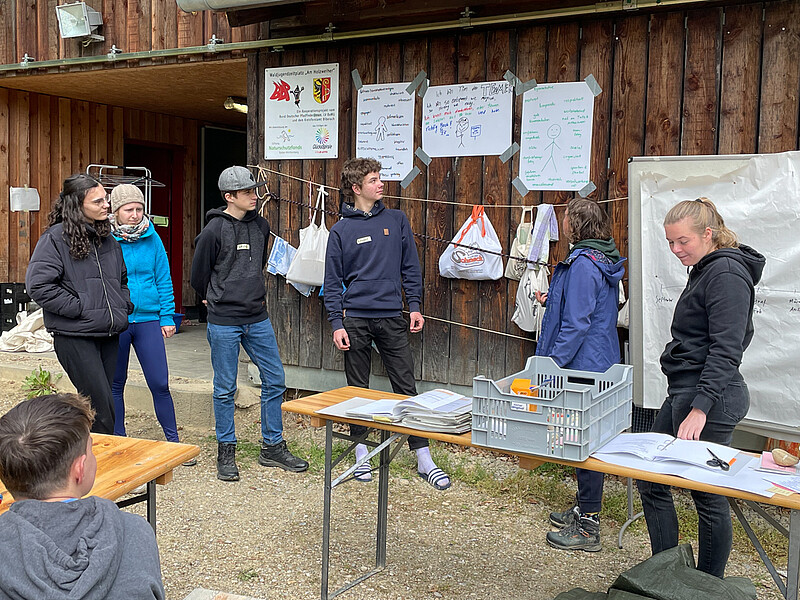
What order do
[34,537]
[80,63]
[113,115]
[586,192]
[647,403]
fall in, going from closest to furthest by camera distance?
[34,537]
[647,403]
[586,192]
[80,63]
[113,115]

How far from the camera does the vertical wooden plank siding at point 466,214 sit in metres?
5.05

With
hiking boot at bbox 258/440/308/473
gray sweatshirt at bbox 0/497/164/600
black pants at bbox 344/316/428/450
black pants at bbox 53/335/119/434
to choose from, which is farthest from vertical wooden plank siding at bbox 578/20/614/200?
gray sweatshirt at bbox 0/497/164/600

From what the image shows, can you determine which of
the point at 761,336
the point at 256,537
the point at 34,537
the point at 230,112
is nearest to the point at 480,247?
the point at 761,336

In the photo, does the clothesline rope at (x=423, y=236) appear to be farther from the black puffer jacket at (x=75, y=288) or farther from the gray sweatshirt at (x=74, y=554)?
the gray sweatshirt at (x=74, y=554)

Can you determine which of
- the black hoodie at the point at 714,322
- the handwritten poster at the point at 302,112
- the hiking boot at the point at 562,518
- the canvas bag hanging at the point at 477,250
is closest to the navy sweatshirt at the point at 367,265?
the canvas bag hanging at the point at 477,250

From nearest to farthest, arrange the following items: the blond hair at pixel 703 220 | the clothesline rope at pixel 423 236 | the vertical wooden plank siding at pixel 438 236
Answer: the blond hair at pixel 703 220 → the clothesline rope at pixel 423 236 → the vertical wooden plank siding at pixel 438 236

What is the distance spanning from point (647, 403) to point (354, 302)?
1802 mm

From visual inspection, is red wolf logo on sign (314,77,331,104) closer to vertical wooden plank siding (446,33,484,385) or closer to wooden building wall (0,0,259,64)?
wooden building wall (0,0,259,64)

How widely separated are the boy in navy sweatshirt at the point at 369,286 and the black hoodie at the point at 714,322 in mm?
2079

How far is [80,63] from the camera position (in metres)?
6.69

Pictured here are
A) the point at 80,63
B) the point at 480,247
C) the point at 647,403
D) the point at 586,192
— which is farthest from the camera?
the point at 80,63

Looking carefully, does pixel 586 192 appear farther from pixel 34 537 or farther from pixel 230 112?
pixel 230 112

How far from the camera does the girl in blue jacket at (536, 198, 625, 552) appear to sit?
375cm

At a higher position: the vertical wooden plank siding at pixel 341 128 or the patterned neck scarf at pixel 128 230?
the vertical wooden plank siding at pixel 341 128
